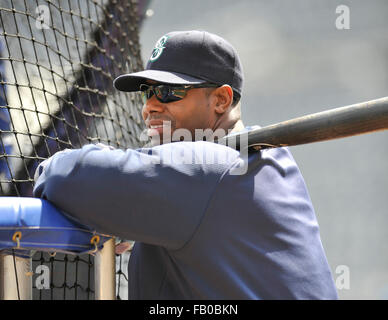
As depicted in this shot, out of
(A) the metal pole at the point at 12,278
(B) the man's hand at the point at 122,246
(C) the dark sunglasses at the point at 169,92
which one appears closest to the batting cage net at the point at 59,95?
(B) the man's hand at the point at 122,246

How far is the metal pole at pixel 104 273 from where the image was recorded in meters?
0.99

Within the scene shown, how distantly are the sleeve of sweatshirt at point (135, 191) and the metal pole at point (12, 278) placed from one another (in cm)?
11

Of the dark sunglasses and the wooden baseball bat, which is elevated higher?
the dark sunglasses

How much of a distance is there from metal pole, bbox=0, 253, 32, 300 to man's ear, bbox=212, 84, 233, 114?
54cm

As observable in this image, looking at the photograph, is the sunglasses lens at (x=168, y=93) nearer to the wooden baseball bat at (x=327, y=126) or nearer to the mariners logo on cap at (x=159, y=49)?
the mariners logo on cap at (x=159, y=49)

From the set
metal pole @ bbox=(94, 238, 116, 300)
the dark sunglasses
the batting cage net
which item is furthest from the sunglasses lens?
the batting cage net

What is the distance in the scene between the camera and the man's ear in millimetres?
1209

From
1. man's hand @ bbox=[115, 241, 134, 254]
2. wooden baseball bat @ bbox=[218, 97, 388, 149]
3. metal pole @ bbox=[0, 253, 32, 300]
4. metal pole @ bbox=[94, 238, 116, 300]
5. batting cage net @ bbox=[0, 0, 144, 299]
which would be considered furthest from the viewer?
batting cage net @ bbox=[0, 0, 144, 299]

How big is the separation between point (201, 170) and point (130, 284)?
0.95ft

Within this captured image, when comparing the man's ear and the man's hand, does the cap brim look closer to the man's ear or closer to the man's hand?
the man's ear

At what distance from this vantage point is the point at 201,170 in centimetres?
92
